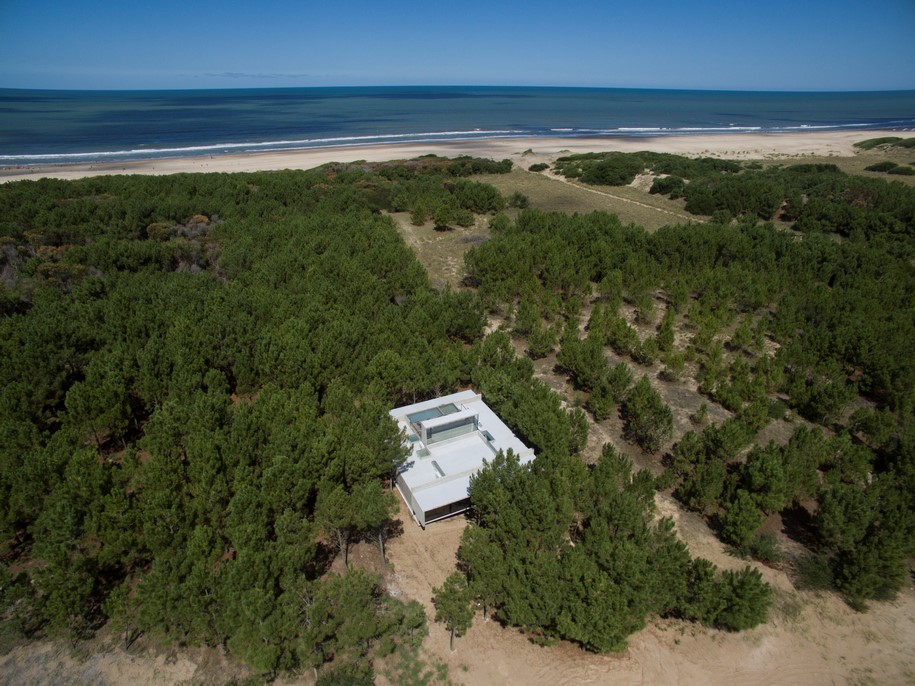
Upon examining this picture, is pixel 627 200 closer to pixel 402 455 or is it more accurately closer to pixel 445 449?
pixel 445 449

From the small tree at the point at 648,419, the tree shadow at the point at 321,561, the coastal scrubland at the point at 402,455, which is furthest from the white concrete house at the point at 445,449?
the small tree at the point at 648,419

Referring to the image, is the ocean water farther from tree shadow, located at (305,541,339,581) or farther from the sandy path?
the sandy path

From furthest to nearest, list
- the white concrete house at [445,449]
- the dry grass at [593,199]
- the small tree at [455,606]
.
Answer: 1. the dry grass at [593,199]
2. the white concrete house at [445,449]
3. the small tree at [455,606]

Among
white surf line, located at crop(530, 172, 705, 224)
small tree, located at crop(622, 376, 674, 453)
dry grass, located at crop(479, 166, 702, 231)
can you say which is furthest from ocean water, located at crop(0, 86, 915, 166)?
small tree, located at crop(622, 376, 674, 453)

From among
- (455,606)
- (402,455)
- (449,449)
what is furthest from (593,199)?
(455,606)

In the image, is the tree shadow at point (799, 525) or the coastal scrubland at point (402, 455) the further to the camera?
the tree shadow at point (799, 525)

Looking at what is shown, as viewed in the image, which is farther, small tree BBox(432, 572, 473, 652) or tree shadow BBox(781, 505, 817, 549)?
tree shadow BBox(781, 505, 817, 549)

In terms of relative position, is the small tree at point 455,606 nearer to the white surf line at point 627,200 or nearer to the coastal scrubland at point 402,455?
the coastal scrubland at point 402,455
